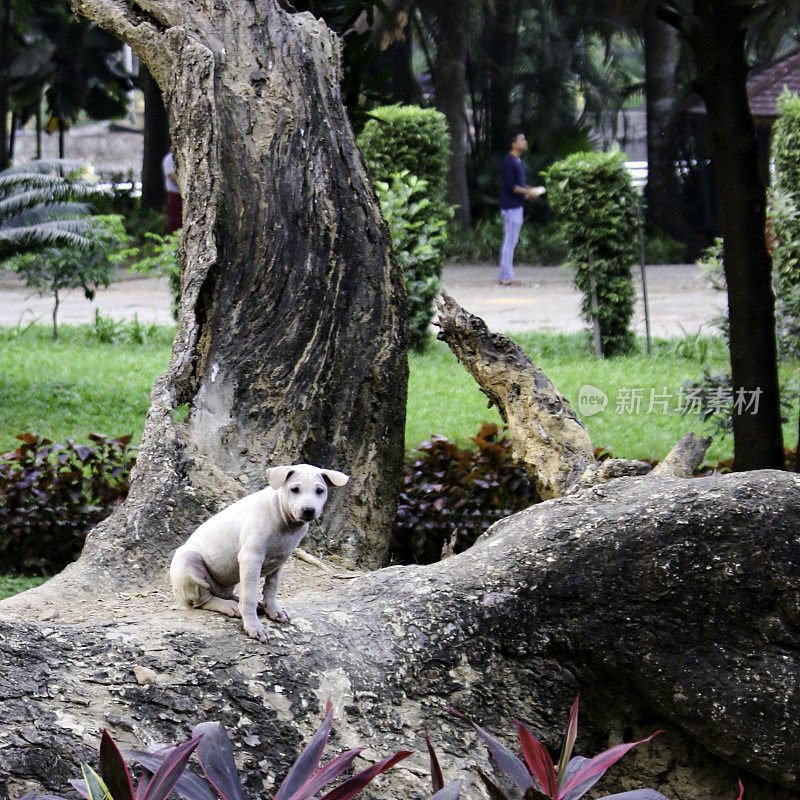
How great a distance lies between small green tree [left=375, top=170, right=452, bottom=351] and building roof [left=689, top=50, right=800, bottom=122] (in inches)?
369

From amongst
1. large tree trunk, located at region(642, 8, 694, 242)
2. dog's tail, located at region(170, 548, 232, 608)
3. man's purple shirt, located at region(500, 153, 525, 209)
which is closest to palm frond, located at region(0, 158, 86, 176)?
dog's tail, located at region(170, 548, 232, 608)

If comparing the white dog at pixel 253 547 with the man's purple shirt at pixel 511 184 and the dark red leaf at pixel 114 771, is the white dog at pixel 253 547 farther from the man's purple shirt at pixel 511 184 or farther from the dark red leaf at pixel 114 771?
the man's purple shirt at pixel 511 184

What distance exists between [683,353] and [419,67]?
2867 cm

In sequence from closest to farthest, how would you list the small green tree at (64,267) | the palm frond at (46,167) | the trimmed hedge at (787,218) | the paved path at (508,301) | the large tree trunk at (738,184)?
the large tree trunk at (738,184) → the trimmed hedge at (787,218) → the palm frond at (46,167) → the small green tree at (64,267) → the paved path at (508,301)

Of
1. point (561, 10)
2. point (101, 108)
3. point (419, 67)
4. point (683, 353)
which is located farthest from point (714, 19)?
point (419, 67)

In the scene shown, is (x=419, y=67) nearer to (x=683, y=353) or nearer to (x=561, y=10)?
(x=561, y=10)

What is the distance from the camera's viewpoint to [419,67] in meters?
36.6

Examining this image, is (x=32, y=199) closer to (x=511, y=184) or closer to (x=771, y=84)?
(x=511, y=184)

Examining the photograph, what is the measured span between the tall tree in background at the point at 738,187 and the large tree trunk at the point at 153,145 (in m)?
17.1

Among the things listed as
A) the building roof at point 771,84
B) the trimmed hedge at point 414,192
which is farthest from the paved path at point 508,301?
the building roof at point 771,84

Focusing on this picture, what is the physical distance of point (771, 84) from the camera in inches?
728

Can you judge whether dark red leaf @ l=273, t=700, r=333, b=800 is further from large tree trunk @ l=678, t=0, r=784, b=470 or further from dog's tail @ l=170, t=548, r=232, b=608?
large tree trunk @ l=678, t=0, r=784, b=470

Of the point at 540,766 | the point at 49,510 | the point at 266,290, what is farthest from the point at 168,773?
the point at 49,510

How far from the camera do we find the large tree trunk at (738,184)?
16.9 feet
